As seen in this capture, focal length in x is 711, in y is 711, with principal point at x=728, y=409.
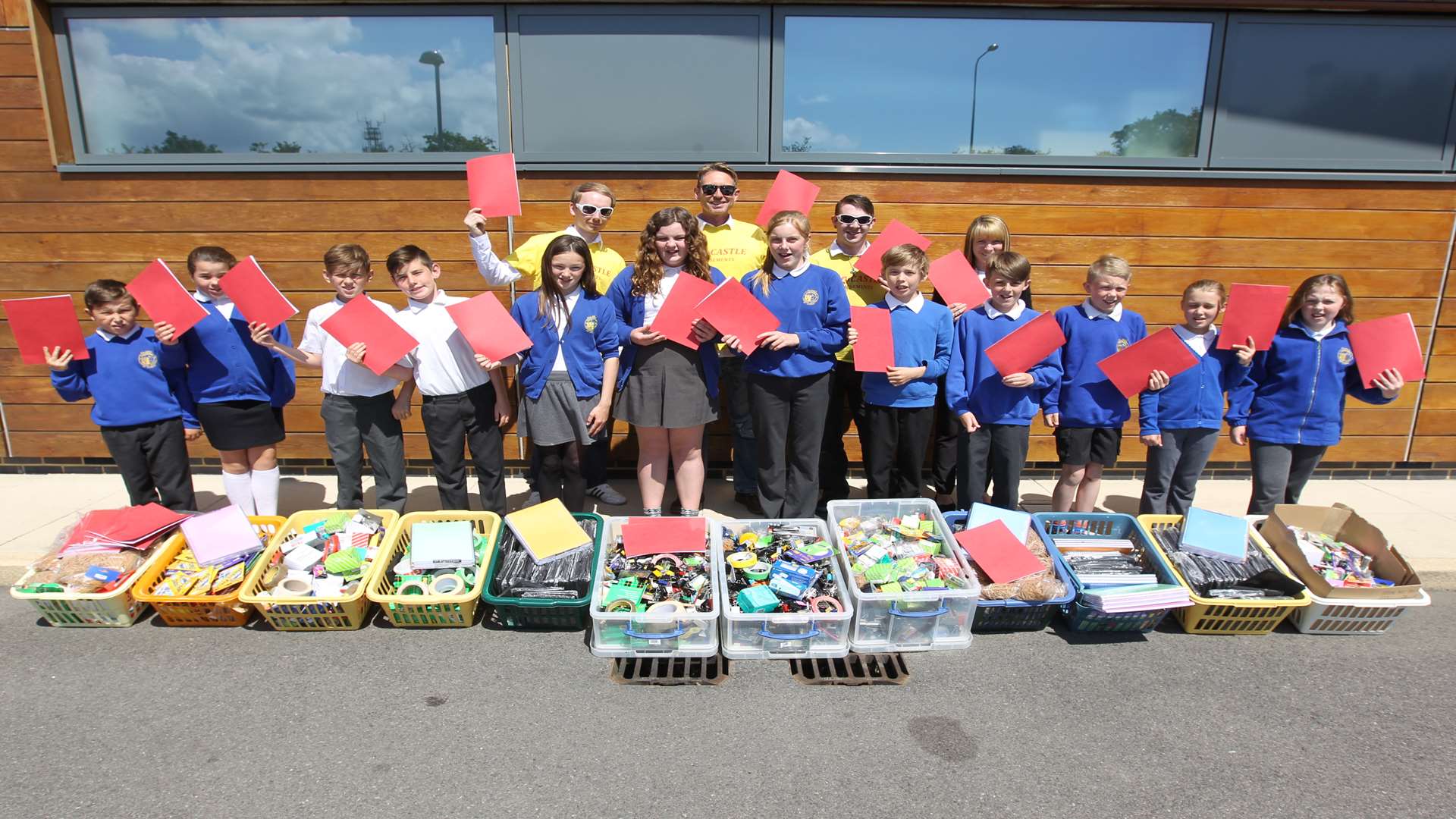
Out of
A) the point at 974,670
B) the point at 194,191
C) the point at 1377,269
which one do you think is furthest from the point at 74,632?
the point at 1377,269

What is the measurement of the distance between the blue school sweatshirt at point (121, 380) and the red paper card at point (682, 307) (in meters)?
2.48

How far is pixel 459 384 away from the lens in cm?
348

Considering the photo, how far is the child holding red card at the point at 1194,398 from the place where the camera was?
356cm

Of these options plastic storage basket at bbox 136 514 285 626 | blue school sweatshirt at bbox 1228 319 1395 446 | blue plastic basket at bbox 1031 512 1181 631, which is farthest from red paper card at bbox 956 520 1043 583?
plastic storage basket at bbox 136 514 285 626

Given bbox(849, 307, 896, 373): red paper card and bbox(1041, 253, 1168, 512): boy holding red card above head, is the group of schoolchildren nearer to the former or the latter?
bbox(1041, 253, 1168, 512): boy holding red card above head

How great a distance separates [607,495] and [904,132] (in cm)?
305

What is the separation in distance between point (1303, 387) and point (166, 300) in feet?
18.0

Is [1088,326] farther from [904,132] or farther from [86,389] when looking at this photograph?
[86,389]

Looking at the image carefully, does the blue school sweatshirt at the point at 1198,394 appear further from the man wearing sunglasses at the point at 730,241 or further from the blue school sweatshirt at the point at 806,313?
the man wearing sunglasses at the point at 730,241

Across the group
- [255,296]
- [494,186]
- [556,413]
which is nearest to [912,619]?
[556,413]

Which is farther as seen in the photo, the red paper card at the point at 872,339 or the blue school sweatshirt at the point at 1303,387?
the blue school sweatshirt at the point at 1303,387

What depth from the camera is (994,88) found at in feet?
15.4

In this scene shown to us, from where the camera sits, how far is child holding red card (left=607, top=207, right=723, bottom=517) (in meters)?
3.41

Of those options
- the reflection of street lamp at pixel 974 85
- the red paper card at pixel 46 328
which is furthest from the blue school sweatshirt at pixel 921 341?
the red paper card at pixel 46 328
